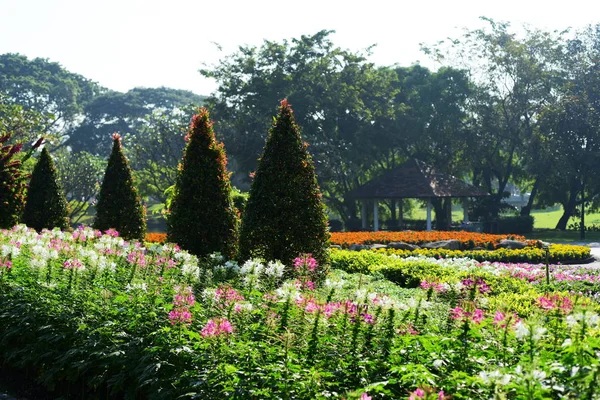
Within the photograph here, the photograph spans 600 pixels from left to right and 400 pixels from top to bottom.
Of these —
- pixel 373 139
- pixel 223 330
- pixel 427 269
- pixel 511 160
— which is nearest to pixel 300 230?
pixel 427 269

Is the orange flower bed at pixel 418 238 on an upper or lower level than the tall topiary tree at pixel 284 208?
lower

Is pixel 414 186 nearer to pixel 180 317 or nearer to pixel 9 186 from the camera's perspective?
pixel 9 186

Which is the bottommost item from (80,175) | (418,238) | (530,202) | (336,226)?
(418,238)

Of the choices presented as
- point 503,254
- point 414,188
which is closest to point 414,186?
point 414,188

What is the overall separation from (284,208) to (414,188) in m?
22.9

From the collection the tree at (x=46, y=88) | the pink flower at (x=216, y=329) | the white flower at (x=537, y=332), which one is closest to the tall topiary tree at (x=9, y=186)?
the pink flower at (x=216, y=329)

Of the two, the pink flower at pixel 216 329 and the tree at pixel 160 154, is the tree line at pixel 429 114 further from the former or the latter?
the pink flower at pixel 216 329

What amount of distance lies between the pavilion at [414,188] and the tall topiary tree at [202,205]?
20973 mm

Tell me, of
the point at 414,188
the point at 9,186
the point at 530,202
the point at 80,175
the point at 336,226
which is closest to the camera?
the point at 9,186

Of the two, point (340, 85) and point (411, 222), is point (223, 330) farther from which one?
point (411, 222)

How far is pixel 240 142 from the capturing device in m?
34.5

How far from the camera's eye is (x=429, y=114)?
123ft

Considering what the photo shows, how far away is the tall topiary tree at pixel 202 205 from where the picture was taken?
39.1 feet

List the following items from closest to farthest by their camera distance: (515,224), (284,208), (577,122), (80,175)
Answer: (284,208), (577,122), (515,224), (80,175)
